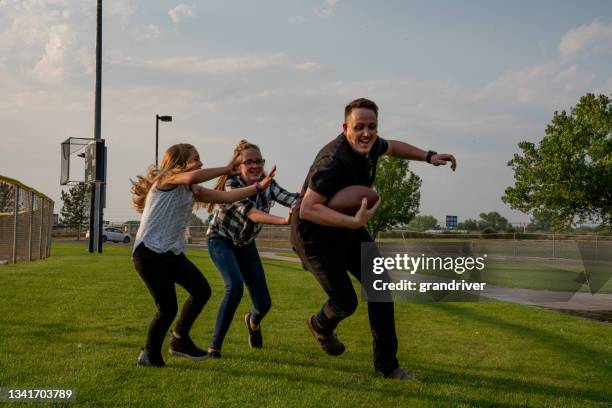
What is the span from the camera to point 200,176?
511 centimetres

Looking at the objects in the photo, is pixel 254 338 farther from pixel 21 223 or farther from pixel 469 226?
pixel 469 226

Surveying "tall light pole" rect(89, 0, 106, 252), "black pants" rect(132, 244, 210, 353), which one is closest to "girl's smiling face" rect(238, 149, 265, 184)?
"black pants" rect(132, 244, 210, 353)

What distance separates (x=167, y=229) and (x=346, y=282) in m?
1.53

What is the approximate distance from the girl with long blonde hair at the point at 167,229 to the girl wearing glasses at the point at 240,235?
0.39 metres

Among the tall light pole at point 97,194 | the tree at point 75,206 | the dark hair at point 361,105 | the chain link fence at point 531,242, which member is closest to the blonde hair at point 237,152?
the dark hair at point 361,105

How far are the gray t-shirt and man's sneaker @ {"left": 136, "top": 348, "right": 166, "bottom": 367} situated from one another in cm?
85

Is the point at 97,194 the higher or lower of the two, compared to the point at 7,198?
higher

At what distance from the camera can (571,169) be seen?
39125mm

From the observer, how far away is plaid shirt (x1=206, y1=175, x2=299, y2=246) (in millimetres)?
5910

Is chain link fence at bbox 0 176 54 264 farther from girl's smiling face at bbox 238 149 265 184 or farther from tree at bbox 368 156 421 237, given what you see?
tree at bbox 368 156 421 237

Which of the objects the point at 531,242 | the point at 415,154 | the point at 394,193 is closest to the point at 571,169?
the point at 531,242

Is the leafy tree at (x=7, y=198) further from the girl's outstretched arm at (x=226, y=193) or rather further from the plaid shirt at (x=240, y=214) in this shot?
the girl's outstretched arm at (x=226, y=193)

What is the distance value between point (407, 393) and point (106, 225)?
2478 inches

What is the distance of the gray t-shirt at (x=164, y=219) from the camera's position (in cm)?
535
